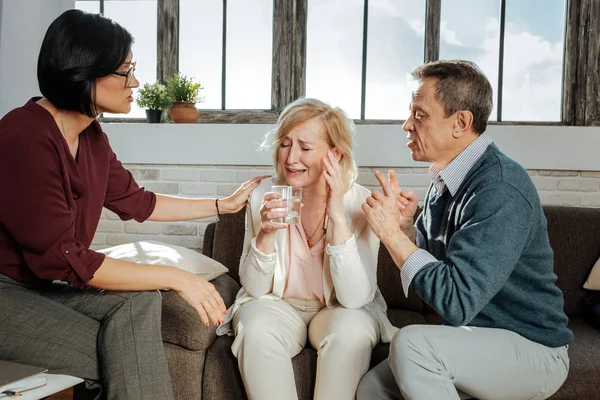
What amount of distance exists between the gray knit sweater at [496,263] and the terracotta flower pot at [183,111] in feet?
5.86

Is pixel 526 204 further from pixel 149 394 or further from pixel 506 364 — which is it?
pixel 149 394

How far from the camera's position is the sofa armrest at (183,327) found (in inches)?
81.4

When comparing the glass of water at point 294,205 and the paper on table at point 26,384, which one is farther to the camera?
the glass of water at point 294,205

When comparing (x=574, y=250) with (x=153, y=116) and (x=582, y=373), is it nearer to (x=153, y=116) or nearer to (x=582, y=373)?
(x=582, y=373)

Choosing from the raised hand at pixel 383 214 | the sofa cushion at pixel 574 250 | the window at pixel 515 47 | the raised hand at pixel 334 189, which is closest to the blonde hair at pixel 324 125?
the raised hand at pixel 334 189

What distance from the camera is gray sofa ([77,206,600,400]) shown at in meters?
2.02

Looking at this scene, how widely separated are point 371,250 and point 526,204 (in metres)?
0.62

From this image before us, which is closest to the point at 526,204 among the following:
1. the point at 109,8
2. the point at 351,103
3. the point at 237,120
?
the point at 351,103

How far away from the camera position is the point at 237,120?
3412mm

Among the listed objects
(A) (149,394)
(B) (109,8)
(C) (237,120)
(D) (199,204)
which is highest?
(B) (109,8)

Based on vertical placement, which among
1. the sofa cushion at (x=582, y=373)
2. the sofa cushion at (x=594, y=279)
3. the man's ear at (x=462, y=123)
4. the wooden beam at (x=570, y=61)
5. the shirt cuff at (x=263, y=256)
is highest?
the wooden beam at (x=570, y=61)

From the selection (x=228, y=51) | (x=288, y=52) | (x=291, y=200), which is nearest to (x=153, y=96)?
(x=228, y=51)

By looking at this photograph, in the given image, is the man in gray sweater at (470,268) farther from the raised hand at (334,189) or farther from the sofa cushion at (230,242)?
the sofa cushion at (230,242)

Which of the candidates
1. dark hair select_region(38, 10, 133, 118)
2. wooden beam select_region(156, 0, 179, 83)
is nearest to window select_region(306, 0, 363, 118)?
wooden beam select_region(156, 0, 179, 83)
